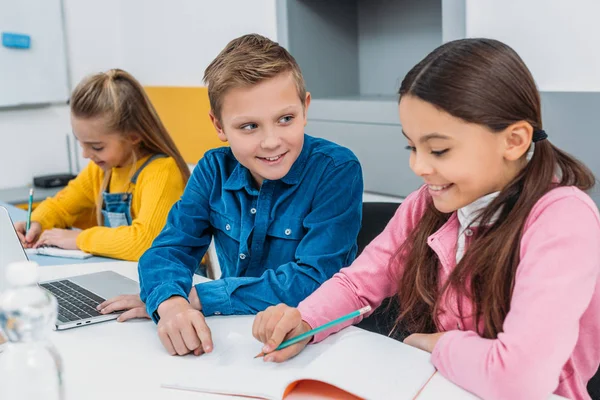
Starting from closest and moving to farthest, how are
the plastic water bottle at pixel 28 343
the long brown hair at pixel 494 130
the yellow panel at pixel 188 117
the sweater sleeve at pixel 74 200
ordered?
the plastic water bottle at pixel 28 343 → the long brown hair at pixel 494 130 → the sweater sleeve at pixel 74 200 → the yellow panel at pixel 188 117

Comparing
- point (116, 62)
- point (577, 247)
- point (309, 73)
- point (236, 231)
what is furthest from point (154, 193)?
point (116, 62)

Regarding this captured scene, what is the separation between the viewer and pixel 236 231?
140 centimetres

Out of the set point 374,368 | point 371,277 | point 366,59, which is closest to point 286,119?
point 371,277

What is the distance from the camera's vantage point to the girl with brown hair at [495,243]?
841 millimetres

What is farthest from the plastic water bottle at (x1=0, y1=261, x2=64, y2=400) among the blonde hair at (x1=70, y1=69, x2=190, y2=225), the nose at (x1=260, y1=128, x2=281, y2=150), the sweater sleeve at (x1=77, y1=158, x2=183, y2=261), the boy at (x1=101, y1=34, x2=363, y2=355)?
the blonde hair at (x1=70, y1=69, x2=190, y2=225)

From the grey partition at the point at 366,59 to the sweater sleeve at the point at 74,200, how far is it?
0.77 metres

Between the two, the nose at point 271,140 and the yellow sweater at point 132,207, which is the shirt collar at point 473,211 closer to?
the nose at point 271,140

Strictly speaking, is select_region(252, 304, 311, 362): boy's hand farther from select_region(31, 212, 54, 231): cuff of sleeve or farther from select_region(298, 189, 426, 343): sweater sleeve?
select_region(31, 212, 54, 231): cuff of sleeve

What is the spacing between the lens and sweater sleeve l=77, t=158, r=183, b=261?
5.54 ft

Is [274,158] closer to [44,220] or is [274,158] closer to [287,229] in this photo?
[287,229]

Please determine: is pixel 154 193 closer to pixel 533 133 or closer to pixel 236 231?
pixel 236 231

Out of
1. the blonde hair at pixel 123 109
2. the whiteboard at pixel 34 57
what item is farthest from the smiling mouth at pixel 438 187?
the whiteboard at pixel 34 57

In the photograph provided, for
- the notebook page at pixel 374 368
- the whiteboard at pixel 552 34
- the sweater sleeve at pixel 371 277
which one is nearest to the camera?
the notebook page at pixel 374 368

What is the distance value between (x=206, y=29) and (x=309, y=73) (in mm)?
621
